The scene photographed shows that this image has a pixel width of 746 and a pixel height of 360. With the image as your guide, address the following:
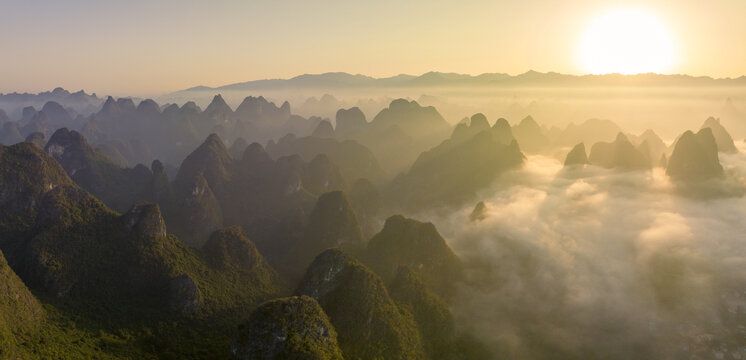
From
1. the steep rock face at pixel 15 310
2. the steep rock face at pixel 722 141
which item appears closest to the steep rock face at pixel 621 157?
the steep rock face at pixel 722 141

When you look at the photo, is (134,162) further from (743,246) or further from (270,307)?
(743,246)

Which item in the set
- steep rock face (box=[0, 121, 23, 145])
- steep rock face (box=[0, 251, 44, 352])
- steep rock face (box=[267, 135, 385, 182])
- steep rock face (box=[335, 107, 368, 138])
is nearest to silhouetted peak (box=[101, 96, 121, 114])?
steep rock face (box=[0, 121, 23, 145])

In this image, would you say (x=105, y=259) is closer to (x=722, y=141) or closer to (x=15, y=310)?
(x=15, y=310)

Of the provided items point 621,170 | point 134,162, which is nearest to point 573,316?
point 621,170

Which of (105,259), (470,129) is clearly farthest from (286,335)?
(470,129)

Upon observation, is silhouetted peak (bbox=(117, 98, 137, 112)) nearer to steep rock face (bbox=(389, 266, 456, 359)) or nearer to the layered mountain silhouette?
the layered mountain silhouette
